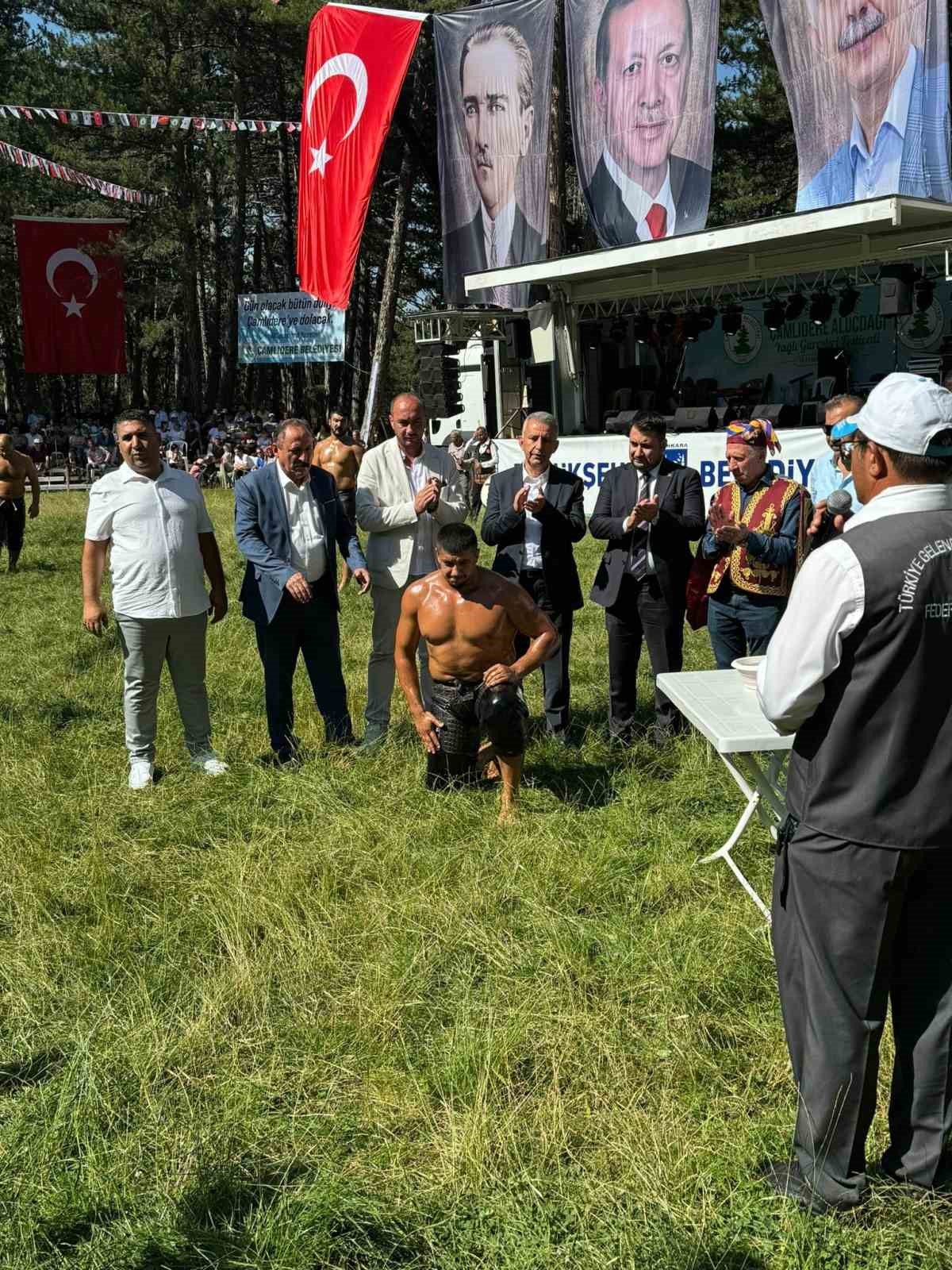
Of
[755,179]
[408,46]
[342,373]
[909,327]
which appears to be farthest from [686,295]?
[342,373]

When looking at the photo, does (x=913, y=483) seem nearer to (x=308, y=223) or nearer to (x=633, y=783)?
(x=633, y=783)

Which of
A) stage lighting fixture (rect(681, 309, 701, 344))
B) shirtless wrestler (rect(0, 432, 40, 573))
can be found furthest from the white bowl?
stage lighting fixture (rect(681, 309, 701, 344))

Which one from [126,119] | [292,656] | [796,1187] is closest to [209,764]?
[292,656]

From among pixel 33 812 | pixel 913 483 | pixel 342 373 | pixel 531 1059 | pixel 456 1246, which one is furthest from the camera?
pixel 342 373

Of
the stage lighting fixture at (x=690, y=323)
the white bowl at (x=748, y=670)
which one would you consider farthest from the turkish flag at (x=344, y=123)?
the white bowl at (x=748, y=670)

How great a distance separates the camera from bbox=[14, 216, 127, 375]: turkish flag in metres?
A: 28.5

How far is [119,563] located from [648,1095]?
368cm

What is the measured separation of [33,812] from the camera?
16.9ft

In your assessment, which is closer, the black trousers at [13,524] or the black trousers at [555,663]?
the black trousers at [555,663]

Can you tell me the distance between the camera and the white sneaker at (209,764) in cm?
567

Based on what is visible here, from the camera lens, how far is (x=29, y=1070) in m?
3.18

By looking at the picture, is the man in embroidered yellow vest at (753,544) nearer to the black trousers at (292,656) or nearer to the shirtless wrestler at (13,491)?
the black trousers at (292,656)

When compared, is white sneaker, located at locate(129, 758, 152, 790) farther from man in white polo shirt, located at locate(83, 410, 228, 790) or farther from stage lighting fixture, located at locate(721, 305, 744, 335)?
stage lighting fixture, located at locate(721, 305, 744, 335)

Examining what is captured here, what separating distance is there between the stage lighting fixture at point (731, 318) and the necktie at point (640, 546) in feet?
Result: 45.0
